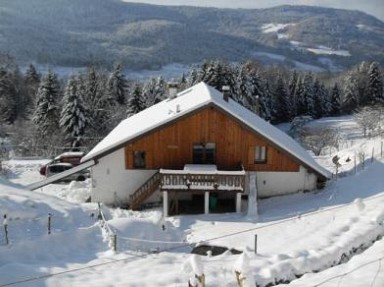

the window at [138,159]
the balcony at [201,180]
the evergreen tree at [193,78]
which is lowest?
the balcony at [201,180]

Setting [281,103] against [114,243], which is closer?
[114,243]

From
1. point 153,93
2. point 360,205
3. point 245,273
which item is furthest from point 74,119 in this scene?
point 245,273

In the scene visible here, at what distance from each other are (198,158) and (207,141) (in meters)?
1.06

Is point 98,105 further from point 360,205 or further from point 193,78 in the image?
point 360,205

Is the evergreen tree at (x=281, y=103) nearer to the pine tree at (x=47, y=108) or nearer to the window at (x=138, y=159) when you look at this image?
the pine tree at (x=47, y=108)

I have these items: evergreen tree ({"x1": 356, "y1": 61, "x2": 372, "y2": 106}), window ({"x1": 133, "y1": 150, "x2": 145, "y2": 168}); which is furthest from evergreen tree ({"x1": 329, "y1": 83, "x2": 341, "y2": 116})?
window ({"x1": 133, "y1": 150, "x2": 145, "y2": 168})

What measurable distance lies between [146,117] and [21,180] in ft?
33.2

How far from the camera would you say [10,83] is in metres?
77.7

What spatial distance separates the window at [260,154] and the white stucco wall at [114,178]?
5643mm

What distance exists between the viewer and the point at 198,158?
2708 cm

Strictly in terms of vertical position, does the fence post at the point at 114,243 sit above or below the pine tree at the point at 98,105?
below

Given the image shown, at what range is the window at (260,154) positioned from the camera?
1062 inches

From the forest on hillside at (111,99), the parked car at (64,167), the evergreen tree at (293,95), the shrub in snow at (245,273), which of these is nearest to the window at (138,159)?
the parked car at (64,167)

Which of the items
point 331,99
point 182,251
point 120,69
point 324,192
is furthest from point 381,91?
point 182,251
